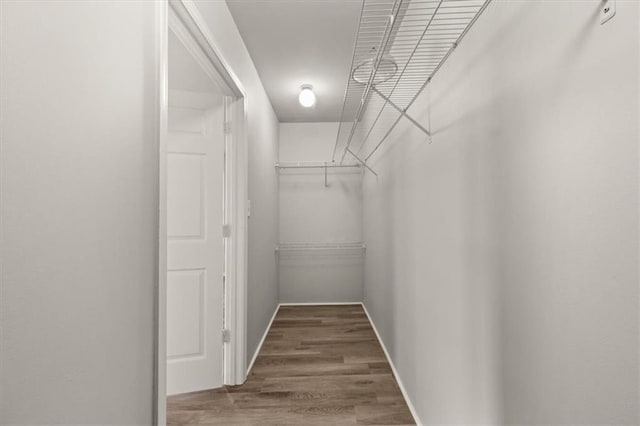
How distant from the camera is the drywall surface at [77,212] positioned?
2.32ft

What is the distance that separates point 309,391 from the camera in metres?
2.45

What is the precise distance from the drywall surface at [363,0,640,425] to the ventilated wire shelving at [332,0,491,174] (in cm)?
11

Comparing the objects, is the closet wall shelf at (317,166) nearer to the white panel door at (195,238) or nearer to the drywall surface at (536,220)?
the white panel door at (195,238)

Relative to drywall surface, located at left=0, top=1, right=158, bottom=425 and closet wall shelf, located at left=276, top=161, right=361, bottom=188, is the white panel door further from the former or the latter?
closet wall shelf, located at left=276, top=161, right=361, bottom=188

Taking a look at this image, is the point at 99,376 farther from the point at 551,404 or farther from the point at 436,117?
the point at 436,117

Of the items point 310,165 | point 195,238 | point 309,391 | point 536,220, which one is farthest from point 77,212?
point 310,165

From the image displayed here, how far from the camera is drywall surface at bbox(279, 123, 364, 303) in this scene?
484 cm

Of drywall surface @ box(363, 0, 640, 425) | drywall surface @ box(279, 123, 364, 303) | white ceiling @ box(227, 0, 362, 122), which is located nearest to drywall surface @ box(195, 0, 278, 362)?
white ceiling @ box(227, 0, 362, 122)

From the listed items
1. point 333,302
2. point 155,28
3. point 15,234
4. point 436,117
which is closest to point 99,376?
point 15,234

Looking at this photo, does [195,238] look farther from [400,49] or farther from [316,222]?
[316,222]

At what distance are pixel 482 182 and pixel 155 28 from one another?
49.5 inches

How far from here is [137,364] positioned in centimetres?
116

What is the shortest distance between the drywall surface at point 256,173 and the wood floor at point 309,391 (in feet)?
1.00

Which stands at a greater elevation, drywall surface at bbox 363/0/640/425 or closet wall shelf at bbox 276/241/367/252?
drywall surface at bbox 363/0/640/425
